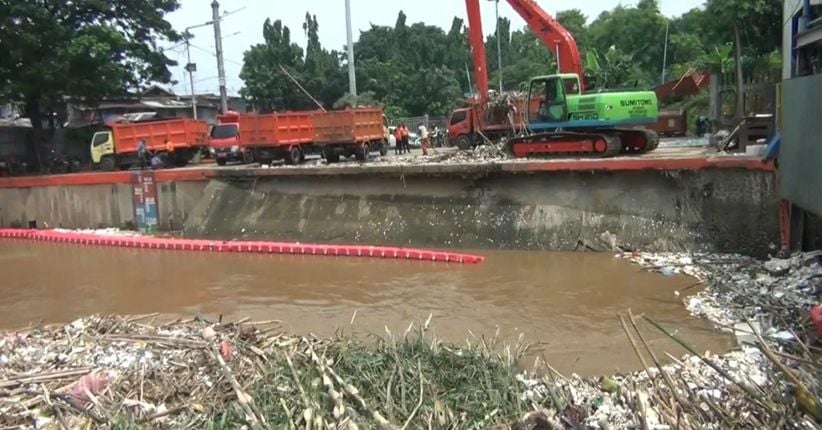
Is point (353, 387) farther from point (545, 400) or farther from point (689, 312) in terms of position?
point (689, 312)

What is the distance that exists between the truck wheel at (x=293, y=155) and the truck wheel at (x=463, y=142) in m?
5.53

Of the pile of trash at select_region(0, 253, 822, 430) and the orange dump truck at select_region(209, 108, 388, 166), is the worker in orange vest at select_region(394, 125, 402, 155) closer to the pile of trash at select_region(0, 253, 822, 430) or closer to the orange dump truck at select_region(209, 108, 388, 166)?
the orange dump truck at select_region(209, 108, 388, 166)

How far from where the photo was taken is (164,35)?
29375mm

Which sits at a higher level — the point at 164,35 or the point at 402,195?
the point at 164,35

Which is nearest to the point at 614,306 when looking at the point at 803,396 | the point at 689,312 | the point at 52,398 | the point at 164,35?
the point at 689,312

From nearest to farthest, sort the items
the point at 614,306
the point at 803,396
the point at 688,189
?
1. the point at 803,396
2. the point at 614,306
3. the point at 688,189

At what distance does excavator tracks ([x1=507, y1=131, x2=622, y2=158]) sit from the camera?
17203 millimetres

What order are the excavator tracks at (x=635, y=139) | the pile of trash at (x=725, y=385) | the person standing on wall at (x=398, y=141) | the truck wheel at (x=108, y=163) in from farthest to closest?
the person standing on wall at (x=398, y=141)
the truck wheel at (x=108, y=163)
the excavator tracks at (x=635, y=139)
the pile of trash at (x=725, y=385)

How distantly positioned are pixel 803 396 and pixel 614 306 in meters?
5.67

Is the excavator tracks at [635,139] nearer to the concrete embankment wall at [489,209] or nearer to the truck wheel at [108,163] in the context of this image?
the concrete embankment wall at [489,209]

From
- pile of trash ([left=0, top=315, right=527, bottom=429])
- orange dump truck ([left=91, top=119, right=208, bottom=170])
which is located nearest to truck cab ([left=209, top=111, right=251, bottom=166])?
orange dump truck ([left=91, top=119, right=208, bottom=170])

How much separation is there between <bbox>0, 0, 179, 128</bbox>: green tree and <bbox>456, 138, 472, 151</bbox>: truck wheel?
1269 centimetres

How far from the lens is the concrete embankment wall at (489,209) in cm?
1366

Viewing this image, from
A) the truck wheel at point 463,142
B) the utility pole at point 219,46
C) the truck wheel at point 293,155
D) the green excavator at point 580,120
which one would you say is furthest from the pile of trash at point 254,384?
the utility pole at point 219,46
